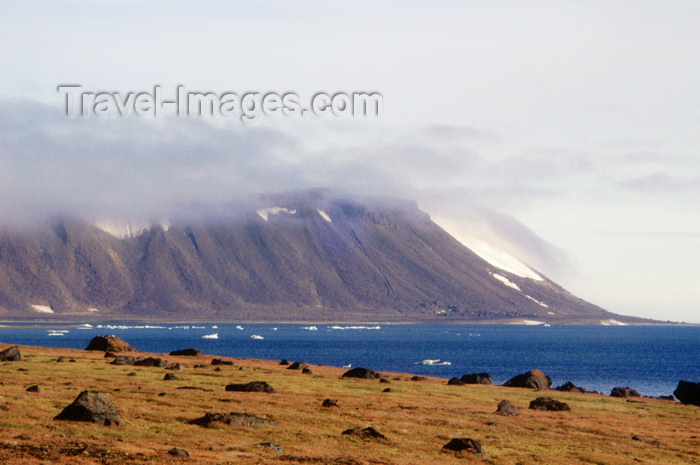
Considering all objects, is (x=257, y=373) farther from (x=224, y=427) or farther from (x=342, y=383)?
(x=224, y=427)

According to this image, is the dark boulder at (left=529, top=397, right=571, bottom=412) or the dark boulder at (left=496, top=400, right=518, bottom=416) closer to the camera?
the dark boulder at (left=496, top=400, right=518, bottom=416)

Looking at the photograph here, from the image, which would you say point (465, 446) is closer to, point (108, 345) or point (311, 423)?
point (311, 423)

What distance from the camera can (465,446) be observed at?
149ft

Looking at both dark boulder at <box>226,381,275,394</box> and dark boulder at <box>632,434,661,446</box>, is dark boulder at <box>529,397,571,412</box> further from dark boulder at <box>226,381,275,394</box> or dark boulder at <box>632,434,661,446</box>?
dark boulder at <box>226,381,275,394</box>

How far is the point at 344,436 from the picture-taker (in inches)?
1827

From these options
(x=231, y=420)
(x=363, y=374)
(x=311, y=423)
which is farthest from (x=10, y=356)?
(x=231, y=420)

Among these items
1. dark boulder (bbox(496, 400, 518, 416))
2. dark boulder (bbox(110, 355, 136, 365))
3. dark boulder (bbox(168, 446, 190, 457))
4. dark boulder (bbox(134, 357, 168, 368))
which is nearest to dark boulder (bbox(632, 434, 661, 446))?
dark boulder (bbox(496, 400, 518, 416))

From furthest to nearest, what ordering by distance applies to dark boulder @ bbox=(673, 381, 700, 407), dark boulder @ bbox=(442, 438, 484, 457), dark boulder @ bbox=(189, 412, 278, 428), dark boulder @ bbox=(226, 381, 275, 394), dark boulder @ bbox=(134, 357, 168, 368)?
dark boulder @ bbox=(673, 381, 700, 407)
dark boulder @ bbox=(134, 357, 168, 368)
dark boulder @ bbox=(226, 381, 275, 394)
dark boulder @ bbox=(189, 412, 278, 428)
dark boulder @ bbox=(442, 438, 484, 457)

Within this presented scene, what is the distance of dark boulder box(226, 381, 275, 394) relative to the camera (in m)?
63.9

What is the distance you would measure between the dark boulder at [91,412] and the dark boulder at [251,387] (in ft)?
69.3

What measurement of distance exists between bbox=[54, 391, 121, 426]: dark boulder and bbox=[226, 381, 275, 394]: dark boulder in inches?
831

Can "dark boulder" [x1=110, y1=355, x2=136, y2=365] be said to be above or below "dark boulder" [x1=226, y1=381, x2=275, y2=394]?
above

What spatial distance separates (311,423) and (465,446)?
360 inches

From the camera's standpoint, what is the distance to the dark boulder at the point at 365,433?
46594 millimetres
